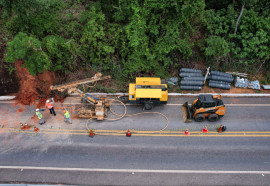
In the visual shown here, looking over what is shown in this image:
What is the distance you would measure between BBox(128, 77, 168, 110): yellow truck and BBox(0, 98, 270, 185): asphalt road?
46.1 inches

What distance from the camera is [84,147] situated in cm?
1341

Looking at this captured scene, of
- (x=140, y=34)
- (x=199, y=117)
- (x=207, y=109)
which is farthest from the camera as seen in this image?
(x=140, y=34)

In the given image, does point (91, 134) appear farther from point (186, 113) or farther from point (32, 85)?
point (186, 113)

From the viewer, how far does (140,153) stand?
13109mm

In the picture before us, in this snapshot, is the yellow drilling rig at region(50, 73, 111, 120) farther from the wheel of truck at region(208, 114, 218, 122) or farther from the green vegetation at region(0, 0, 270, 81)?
the wheel of truck at region(208, 114, 218, 122)

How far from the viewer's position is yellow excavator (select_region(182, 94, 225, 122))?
14414mm

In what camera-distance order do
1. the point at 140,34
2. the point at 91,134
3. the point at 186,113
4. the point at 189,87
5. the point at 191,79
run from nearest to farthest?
the point at 91,134 < the point at 186,113 < the point at 140,34 < the point at 189,87 < the point at 191,79

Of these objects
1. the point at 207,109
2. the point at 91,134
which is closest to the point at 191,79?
the point at 207,109

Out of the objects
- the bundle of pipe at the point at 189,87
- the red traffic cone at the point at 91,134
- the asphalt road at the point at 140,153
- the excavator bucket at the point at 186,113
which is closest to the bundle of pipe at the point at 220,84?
the bundle of pipe at the point at 189,87

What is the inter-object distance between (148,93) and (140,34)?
573 centimetres

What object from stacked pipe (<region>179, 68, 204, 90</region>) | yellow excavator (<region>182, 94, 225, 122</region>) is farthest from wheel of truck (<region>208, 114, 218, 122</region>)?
stacked pipe (<region>179, 68, 204, 90</region>)

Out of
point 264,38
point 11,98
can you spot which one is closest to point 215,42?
point 264,38

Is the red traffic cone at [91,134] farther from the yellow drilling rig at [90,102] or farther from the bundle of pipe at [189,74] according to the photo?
the bundle of pipe at [189,74]

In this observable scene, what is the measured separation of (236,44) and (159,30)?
27.9 feet
